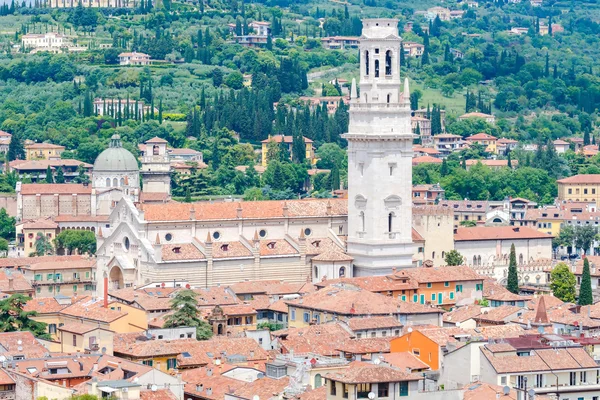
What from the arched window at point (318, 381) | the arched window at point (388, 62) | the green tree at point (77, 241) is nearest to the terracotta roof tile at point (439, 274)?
the arched window at point (388, 62)

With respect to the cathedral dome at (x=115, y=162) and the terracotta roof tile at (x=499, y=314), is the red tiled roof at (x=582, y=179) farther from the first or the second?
the terracotta roof tile at (x=499, y=314)

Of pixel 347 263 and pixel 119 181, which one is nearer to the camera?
pixel 347 263

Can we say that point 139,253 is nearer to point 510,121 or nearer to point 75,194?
point 75,194

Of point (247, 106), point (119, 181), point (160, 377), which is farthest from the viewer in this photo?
point (247, 106)

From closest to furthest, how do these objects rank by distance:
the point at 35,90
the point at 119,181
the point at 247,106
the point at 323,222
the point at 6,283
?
the point at 6,283 < the point at 323,222 < the point at 119,181 < the point at 247,106 < the point at 35,90

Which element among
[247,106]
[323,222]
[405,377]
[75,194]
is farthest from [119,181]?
[405,377]

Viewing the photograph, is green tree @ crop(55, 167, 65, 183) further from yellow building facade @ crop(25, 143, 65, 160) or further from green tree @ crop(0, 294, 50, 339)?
green tree @ crop(0, 294, 50, 339)
